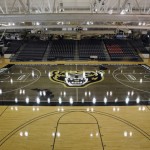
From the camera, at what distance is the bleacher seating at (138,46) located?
35.3m

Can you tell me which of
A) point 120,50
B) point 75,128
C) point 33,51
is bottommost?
point 75,128

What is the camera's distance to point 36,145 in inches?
402

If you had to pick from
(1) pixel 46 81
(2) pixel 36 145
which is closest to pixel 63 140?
(2) pixel 36 145

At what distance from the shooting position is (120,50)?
117 feet

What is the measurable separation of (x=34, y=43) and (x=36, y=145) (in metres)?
30.1

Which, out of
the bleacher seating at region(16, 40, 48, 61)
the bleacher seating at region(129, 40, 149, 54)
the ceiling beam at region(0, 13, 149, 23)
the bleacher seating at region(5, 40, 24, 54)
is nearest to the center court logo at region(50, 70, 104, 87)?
the bleacher seating at region(16, 40, 48, 61)

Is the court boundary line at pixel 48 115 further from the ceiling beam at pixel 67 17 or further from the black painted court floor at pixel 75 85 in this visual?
the ceiling beam at pixel 67 17

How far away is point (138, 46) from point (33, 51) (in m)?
19.1

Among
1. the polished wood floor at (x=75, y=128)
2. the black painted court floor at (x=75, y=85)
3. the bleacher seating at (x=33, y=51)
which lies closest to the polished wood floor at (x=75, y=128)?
the polished wood floor at (x=75, y=128)

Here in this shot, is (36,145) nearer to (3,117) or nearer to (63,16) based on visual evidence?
(3,117)

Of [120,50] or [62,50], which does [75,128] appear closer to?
[62,50]

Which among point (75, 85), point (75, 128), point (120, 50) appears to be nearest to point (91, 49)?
point (120, 50)

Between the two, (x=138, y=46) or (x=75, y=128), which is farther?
(x=138, y=46)

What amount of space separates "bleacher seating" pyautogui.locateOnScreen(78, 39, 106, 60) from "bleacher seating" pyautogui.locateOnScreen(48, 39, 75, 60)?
1.54 metres
